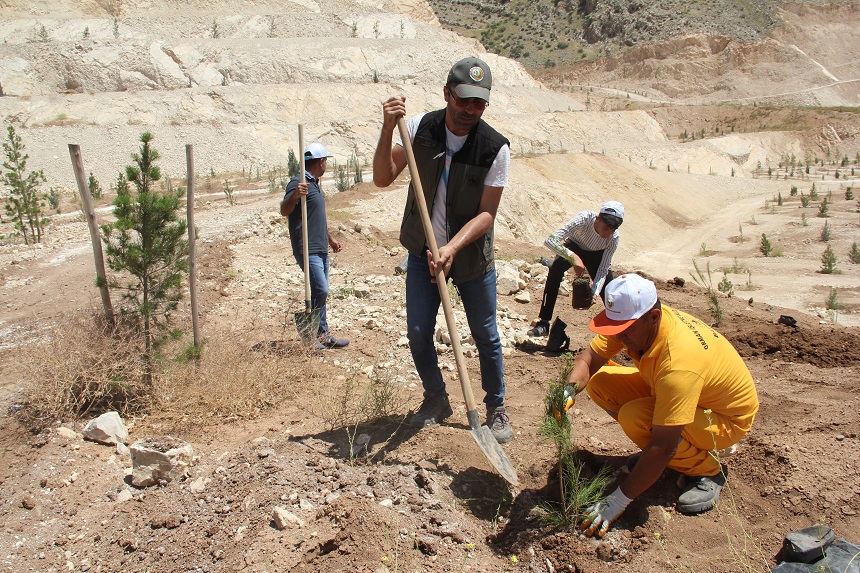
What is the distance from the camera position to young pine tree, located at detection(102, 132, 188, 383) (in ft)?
13.3

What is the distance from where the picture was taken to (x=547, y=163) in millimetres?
16578

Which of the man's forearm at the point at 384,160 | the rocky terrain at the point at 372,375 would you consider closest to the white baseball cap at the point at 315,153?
the rocky terrain at the point at 372,375

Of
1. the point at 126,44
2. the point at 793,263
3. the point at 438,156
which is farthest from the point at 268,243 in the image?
the point at 126,44

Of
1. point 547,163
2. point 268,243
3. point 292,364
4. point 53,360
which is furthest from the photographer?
point 547,163

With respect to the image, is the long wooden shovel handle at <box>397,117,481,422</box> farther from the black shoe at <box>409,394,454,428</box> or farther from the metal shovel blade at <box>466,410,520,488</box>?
the black shoe at <box>409,394,454,428</box>

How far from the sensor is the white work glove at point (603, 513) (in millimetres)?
2963

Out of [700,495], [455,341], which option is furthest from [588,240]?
[700,495]

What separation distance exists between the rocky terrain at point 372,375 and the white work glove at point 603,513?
7cm

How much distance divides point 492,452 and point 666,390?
0.92 m

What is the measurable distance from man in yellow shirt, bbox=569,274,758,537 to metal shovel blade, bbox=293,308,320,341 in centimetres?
234

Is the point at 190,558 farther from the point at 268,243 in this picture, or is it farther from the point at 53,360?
the point at 268,243

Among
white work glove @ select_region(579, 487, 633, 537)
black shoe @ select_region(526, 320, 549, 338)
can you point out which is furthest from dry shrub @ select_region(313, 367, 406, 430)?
black shoe @ select_region(526, 320, 549, 338)

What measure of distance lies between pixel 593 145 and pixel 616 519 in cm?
2602

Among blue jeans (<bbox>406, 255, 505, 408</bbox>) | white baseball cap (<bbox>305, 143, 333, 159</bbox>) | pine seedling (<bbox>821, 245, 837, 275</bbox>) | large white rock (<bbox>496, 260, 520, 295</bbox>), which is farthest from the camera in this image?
pine seedling (<bbox>821, 245, 837, 275</bbox>)
